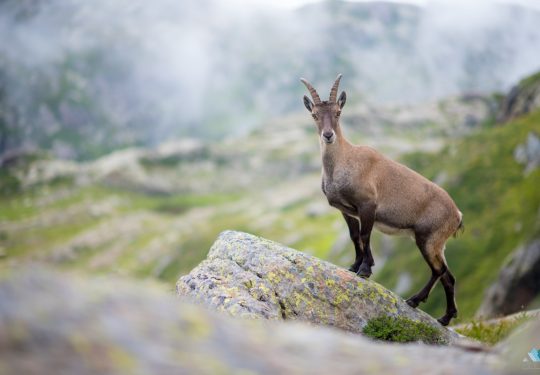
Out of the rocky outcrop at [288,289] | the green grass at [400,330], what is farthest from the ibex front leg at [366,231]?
the green grass at [400,330]

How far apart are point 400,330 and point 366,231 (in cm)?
324

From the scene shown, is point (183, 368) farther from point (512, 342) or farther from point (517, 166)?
point (517, 166)

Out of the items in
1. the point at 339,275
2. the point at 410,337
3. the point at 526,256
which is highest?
A: the point at 526,256

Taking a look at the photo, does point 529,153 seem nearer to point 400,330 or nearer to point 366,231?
point 366,231

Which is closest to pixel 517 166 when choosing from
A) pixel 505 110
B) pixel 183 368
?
pixel 505 110

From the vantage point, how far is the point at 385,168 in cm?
1642

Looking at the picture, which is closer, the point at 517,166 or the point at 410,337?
the point at 410,337

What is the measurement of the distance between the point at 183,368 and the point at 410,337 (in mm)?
10200

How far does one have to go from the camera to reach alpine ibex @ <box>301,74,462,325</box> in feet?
51.3

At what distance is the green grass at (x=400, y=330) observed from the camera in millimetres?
13234

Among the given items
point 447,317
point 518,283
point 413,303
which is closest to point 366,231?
point 413,303

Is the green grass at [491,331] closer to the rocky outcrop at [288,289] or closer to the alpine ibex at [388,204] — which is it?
the alpine ibex at [388,204]

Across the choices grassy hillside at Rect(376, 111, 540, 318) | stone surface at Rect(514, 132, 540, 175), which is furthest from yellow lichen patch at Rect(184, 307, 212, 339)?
stone surface at Rect(514, 132, 540, 175)

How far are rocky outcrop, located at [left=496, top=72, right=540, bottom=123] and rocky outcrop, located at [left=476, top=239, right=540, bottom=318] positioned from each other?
85.8m
